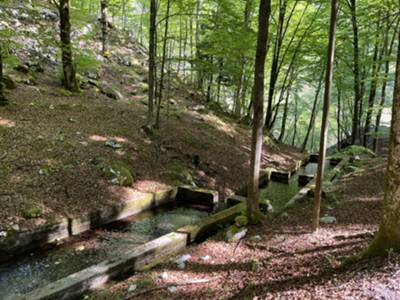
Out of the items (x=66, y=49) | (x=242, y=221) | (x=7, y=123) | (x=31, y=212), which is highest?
(x=66, y=49)

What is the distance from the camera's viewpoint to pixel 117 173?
8.41 m

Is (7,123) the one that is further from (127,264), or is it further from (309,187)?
(309,187)

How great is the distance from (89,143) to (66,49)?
4.15 m

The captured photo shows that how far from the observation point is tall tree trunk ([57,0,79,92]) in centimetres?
1115

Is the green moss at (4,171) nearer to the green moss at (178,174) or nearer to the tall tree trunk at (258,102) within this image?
the green moss at (178,174)

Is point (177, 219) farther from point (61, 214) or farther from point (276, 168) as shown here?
point (276, 168)

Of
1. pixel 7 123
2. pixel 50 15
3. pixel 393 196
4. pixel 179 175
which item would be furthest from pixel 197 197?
pixel 50 15

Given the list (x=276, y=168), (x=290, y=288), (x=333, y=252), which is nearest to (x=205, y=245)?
(x=333, y=252)

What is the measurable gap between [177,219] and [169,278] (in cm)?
352

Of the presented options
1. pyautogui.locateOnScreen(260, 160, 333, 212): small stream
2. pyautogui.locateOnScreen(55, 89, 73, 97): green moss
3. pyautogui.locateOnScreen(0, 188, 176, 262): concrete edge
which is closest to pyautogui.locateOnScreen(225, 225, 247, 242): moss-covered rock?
pyautogui.locateOnScreen(0, 188, 176, 262): concrete edge

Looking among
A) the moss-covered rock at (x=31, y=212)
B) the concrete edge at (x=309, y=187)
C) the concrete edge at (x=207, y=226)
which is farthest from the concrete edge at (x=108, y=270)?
the concrete edge at (x=309, y=187)

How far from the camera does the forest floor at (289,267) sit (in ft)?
9.25

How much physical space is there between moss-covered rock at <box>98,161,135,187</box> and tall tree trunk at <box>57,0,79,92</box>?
490cm

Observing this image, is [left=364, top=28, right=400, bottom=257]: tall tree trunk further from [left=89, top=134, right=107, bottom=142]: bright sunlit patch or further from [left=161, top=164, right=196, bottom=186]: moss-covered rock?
[left=89, top=134, right=107, bottom=142]: bright sunlit patch
